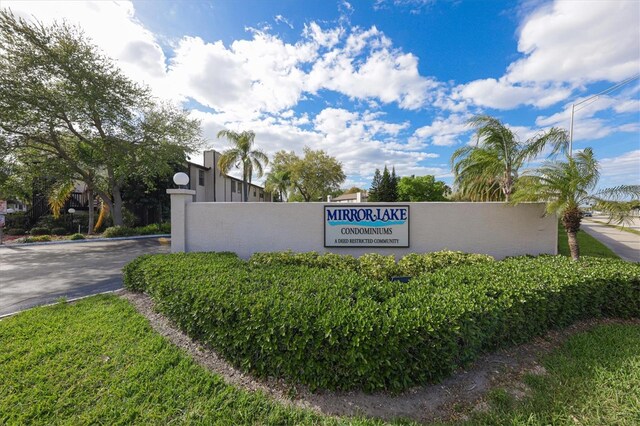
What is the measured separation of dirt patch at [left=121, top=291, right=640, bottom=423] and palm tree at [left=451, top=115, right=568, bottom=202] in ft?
18.4

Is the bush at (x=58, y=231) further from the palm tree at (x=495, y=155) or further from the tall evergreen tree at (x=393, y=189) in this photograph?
the tall evergreen tree at (x=393, y=189)

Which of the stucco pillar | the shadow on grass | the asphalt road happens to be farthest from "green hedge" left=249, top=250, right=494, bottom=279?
the asphalt road

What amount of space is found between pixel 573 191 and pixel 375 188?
3025cm

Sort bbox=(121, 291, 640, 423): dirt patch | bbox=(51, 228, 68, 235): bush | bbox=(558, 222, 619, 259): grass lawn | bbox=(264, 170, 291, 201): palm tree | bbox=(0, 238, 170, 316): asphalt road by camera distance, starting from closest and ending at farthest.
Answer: bbox=(121, 291, 640, 423): dirt patch, bbox=(0, 238, 170, 316): asphalt road, bbox=(558, 222, 619, 259): grass lawn, bbox=(51, 228, 68, 235): bush, bbox=(264, 170, 291, 201): palm tree

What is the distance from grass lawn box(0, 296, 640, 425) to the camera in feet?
7.33

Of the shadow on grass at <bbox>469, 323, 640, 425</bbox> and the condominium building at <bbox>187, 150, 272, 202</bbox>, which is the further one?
the condominium building at <bbox>187, 150, 272, 202</bbox>

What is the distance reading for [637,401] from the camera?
2291 millimetres

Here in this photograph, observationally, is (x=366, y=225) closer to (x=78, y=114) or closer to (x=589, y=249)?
(x=589, y=249)

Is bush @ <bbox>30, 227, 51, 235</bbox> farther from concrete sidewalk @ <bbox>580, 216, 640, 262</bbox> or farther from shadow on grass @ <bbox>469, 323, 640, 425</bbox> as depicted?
concrete sidewalk @ <bbox>580, 216, 640, 262</bbox>

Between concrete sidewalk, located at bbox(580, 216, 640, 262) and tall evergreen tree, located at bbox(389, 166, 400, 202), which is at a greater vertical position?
tall evergreen tree, located at bbox(389, 166, 400, 202)

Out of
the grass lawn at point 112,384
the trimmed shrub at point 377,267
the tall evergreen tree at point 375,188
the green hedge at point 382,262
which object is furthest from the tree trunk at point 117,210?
the tall evergreen tree at point 375,188

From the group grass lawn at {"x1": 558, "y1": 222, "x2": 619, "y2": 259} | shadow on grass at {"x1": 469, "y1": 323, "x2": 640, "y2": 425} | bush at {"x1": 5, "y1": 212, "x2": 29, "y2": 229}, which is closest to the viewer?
shadow on grass at {"x1": 469, "y1": 323, "x2": 640, "y2": 425}

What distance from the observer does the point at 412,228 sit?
684 centimetres

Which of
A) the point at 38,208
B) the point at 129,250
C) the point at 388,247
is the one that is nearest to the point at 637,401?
the point at 388,247
